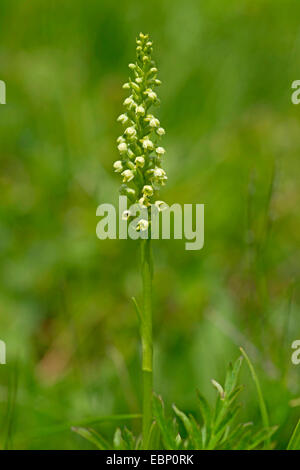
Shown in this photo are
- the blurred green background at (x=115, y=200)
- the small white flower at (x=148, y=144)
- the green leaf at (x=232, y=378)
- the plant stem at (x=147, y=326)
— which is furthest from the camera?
the blurred green background at (x=115, y=200)

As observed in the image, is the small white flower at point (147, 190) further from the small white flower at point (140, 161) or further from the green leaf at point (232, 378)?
the green leaf at point (232, 378)

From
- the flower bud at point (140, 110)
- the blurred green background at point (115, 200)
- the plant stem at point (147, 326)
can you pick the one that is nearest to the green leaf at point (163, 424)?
the plant stem at point (147, 326)

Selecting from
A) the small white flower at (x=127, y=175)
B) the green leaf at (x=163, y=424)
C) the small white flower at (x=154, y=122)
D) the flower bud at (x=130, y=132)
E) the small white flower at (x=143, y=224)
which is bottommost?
the green leaf at (x=163, y=424)

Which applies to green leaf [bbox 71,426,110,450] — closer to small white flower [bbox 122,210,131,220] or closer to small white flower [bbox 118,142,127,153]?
small white flower [bbox 122,210,131,220]

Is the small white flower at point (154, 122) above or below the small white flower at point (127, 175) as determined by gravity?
above

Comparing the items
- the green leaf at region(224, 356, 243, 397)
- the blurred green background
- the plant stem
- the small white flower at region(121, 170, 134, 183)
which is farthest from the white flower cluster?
the blurred green background

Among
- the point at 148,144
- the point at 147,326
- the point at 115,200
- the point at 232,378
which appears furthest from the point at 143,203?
the point at 115,200
